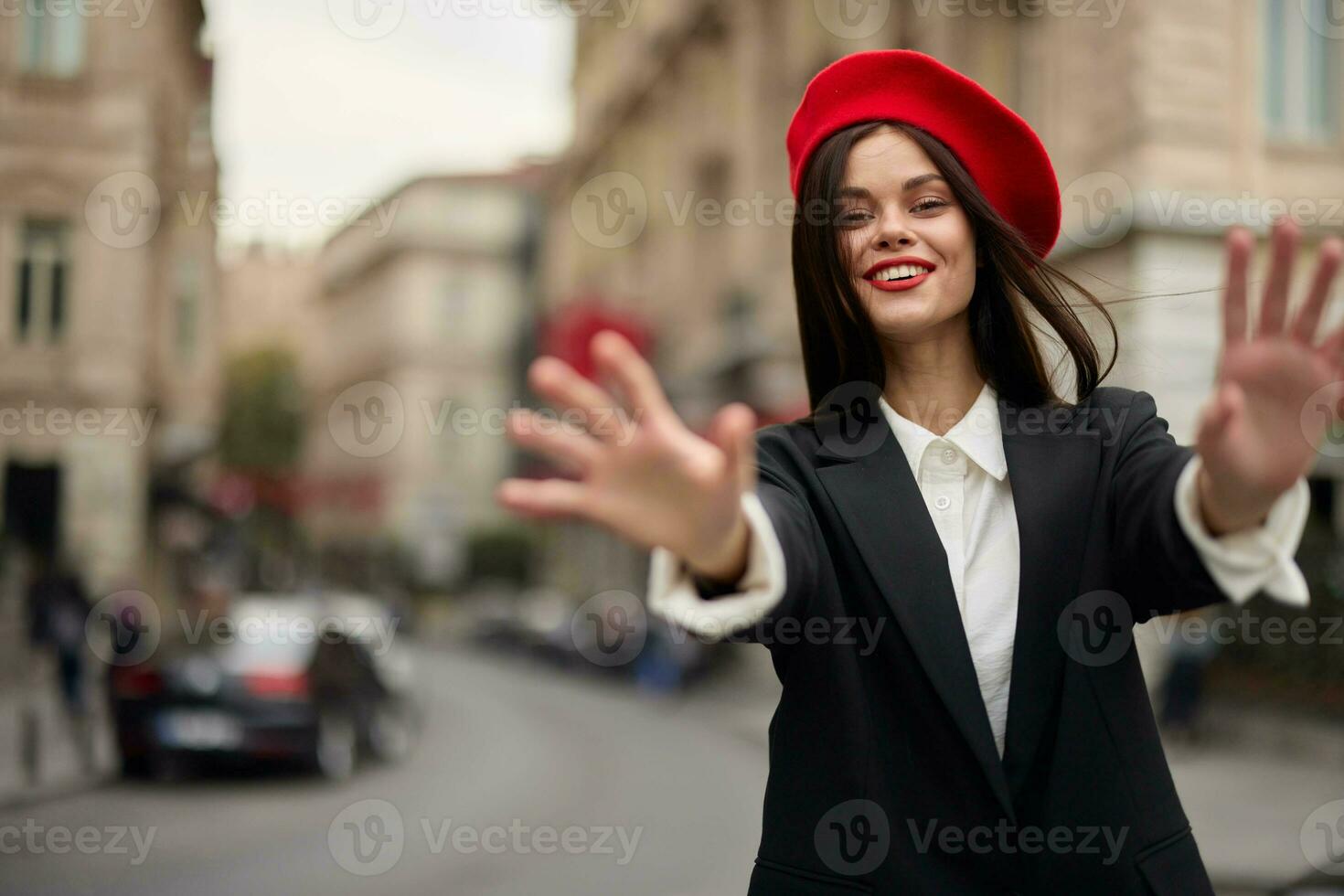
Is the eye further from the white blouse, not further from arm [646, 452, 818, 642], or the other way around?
arm [646, 452, 818, 642]

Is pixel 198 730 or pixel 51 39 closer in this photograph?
pixel 198 730

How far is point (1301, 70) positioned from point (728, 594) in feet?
55.5

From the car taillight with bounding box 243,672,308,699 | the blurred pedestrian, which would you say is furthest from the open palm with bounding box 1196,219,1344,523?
the blurred pedestrian

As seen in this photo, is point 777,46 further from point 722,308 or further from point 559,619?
point 559,619

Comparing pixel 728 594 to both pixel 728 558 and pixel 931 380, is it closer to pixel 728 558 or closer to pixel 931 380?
pixel 728 558

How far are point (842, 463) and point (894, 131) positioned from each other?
0.52 metres

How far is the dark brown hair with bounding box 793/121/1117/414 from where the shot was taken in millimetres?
2025

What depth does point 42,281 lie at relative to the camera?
22.4 m

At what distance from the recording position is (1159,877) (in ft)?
5.74

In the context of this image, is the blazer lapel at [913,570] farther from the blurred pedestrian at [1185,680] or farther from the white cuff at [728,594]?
the blurred pedestrian at [1185,680]

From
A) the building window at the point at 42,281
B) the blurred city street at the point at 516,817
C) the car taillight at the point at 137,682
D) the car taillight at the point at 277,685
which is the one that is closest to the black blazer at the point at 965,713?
the blurred city street at the point at 516,817

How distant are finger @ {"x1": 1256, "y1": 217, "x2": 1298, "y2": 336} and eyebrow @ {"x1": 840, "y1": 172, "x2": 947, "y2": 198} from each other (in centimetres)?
66

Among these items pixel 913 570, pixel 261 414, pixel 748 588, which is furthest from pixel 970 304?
pixel 261 414

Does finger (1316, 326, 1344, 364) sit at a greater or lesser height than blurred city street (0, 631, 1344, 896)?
greater
